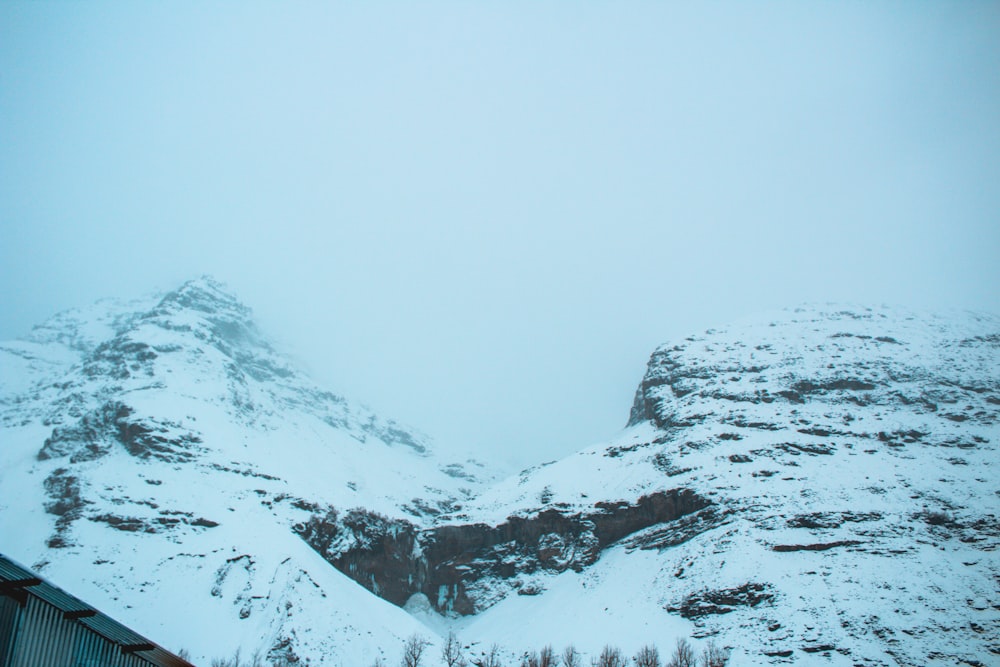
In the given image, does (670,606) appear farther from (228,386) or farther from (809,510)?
(228,386)

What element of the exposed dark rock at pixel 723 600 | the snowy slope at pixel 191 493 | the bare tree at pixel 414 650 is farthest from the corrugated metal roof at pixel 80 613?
the exposed dark rock at pixel 723 600

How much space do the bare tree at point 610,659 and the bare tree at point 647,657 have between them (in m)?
1.25

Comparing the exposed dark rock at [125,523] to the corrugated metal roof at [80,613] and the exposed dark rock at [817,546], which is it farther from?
the exposed dark rock at [817,546]

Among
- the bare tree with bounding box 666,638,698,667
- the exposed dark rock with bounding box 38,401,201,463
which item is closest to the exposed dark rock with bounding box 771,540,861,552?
the bare tree with bounding box 666,638,698,667

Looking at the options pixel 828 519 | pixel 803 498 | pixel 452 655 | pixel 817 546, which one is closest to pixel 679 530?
pixel 803 498

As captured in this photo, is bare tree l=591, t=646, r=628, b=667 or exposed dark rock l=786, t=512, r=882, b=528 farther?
exposed dark rock l=786, t=512, r=882, b=528

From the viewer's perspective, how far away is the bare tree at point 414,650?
55938mm

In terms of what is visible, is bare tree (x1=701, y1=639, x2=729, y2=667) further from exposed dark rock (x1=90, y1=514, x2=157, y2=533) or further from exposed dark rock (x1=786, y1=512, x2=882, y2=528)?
exposed dark rock (x1=90, y1=514, x2=157, y2=533)

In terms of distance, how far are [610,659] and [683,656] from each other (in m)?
6.77

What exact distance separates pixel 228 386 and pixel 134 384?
18124 millimetres

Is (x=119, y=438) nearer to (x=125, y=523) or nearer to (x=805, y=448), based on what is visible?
(x=125, y=523)

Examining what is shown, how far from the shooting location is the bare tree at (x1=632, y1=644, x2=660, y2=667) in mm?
50125

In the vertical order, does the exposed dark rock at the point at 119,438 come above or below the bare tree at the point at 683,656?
above

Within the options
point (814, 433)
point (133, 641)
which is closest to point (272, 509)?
point (133, 641)
